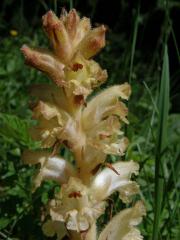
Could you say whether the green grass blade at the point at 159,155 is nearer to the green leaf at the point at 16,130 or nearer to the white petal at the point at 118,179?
the white petal at the point at 118,179

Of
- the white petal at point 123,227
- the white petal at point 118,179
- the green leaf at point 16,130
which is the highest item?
the green leaf at point 16,130

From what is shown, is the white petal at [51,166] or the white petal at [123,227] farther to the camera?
the white petal at [123,227]

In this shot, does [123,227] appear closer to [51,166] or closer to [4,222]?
[51,166]

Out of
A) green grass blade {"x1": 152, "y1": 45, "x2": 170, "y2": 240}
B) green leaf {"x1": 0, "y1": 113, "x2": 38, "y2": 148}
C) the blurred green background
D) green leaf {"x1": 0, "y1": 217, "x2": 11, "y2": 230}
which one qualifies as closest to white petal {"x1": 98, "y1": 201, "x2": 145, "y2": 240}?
the blurred green background

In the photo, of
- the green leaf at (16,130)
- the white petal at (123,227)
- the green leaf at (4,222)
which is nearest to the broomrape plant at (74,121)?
the white petal at (123,227)

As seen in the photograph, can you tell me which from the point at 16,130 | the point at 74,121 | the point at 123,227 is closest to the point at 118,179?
the point at 123,227

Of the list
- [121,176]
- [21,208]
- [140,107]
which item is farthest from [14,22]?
[121,176]

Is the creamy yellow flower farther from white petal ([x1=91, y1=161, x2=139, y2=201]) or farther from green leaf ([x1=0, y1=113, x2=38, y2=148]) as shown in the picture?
green leaf ([x1=0, y1=113, x2=38, y2=148])

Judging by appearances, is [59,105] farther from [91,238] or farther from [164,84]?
[164,84]
